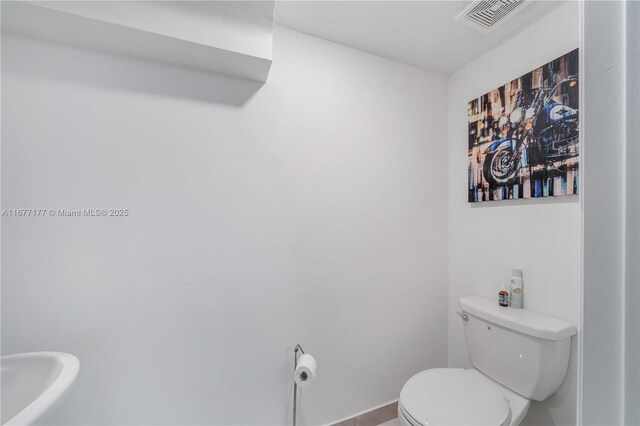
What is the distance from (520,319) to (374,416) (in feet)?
3.07

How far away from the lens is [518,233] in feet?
4.47

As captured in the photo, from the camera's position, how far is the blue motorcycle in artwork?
1.15 meters

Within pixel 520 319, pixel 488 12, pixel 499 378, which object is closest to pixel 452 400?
pixel 499 378

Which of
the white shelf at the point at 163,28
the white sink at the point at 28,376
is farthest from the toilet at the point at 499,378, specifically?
the white shelf at the point at 163,28

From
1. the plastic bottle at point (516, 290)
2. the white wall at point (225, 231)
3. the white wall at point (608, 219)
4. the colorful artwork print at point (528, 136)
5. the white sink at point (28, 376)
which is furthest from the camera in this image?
the plastic bottle at point (516, 290)

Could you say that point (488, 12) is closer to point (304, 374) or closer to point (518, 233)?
point (518, 233)

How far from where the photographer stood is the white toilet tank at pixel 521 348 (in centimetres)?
111

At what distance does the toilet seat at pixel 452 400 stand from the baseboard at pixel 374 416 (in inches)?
17.2

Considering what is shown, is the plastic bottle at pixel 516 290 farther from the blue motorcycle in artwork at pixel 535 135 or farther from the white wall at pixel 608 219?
the white wall at pixel 608 219

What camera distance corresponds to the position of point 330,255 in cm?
144

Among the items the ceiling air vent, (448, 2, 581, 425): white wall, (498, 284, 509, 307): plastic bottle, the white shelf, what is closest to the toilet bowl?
(448, 2, 581, 425): white wall

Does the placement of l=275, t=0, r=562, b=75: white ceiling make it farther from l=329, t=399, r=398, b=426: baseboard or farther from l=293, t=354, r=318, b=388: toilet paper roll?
l=329, t=399, r=398, b=426: baseboard

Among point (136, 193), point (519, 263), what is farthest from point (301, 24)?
point (519, 263)

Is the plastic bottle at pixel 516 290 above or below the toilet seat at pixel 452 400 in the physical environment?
above
